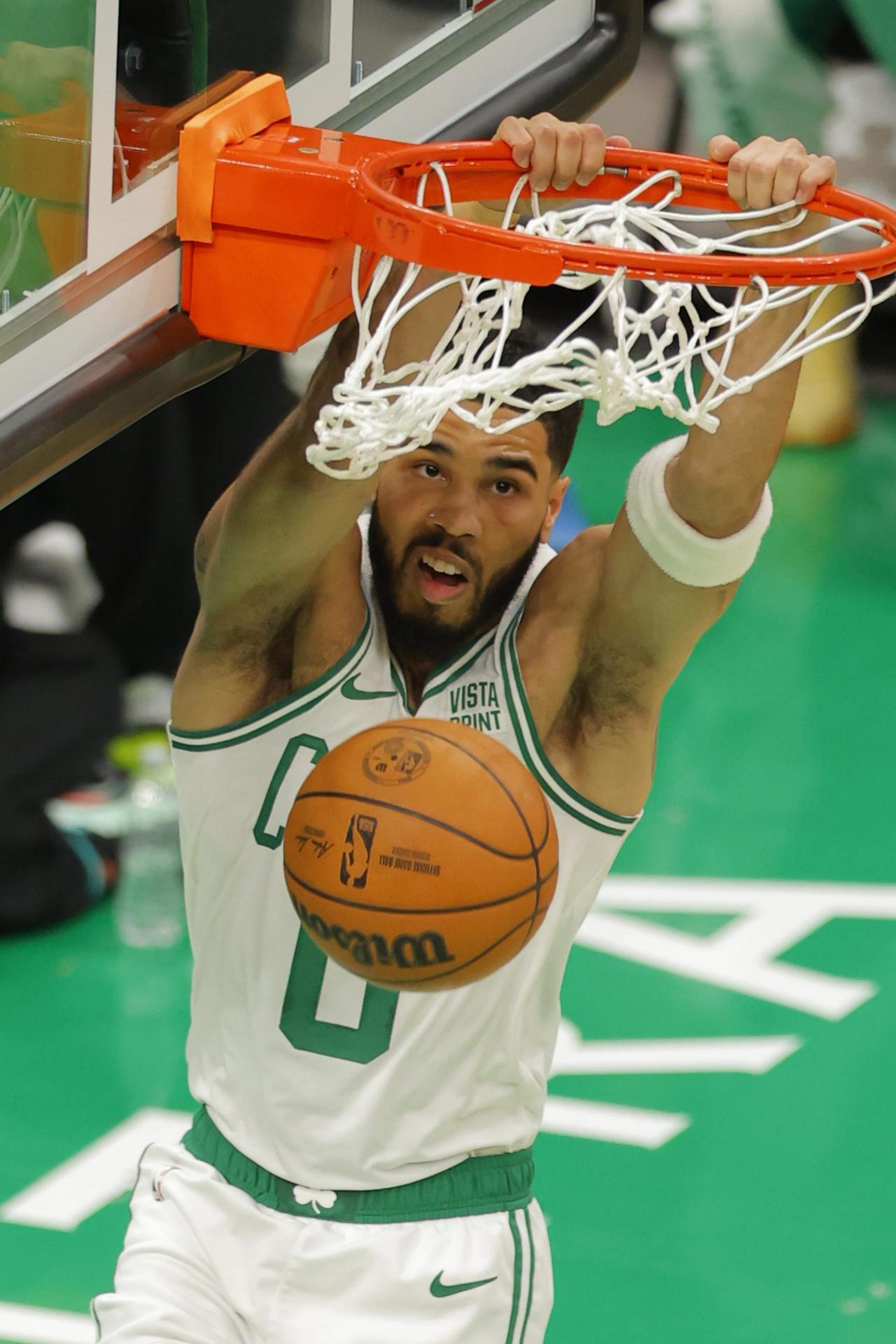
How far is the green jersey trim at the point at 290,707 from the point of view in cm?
317

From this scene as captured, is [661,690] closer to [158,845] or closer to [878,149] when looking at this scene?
[158,845]

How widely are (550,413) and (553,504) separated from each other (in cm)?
16

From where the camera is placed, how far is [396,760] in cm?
285

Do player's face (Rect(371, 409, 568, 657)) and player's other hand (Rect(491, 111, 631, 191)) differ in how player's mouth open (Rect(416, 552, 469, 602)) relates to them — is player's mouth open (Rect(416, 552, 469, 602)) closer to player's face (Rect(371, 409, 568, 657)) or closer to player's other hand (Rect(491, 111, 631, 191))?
player's face (Rect(371, 409, 568, 657))

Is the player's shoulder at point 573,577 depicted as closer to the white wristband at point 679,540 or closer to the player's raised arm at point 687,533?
the player's raised arm at point 687,533

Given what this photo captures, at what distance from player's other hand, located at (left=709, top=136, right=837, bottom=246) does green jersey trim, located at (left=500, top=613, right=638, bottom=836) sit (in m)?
0.81

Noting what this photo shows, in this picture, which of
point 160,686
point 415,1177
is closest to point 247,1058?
point 415,1177

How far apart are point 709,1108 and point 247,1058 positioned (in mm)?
2226

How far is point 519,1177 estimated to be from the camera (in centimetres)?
328

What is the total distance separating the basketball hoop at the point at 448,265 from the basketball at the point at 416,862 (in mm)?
457

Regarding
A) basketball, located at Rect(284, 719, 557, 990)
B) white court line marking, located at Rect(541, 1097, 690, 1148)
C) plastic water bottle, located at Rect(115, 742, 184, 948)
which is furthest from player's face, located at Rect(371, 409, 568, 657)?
plastic water bottle, located at Rect(115, 742, 184, 948)

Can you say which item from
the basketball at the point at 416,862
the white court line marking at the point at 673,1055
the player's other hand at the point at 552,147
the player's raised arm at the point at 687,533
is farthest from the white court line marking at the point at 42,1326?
the player's other hand at the point at 552,147

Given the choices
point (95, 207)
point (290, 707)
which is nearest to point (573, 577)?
point (290, 707)

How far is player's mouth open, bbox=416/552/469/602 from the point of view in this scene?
311 cm
